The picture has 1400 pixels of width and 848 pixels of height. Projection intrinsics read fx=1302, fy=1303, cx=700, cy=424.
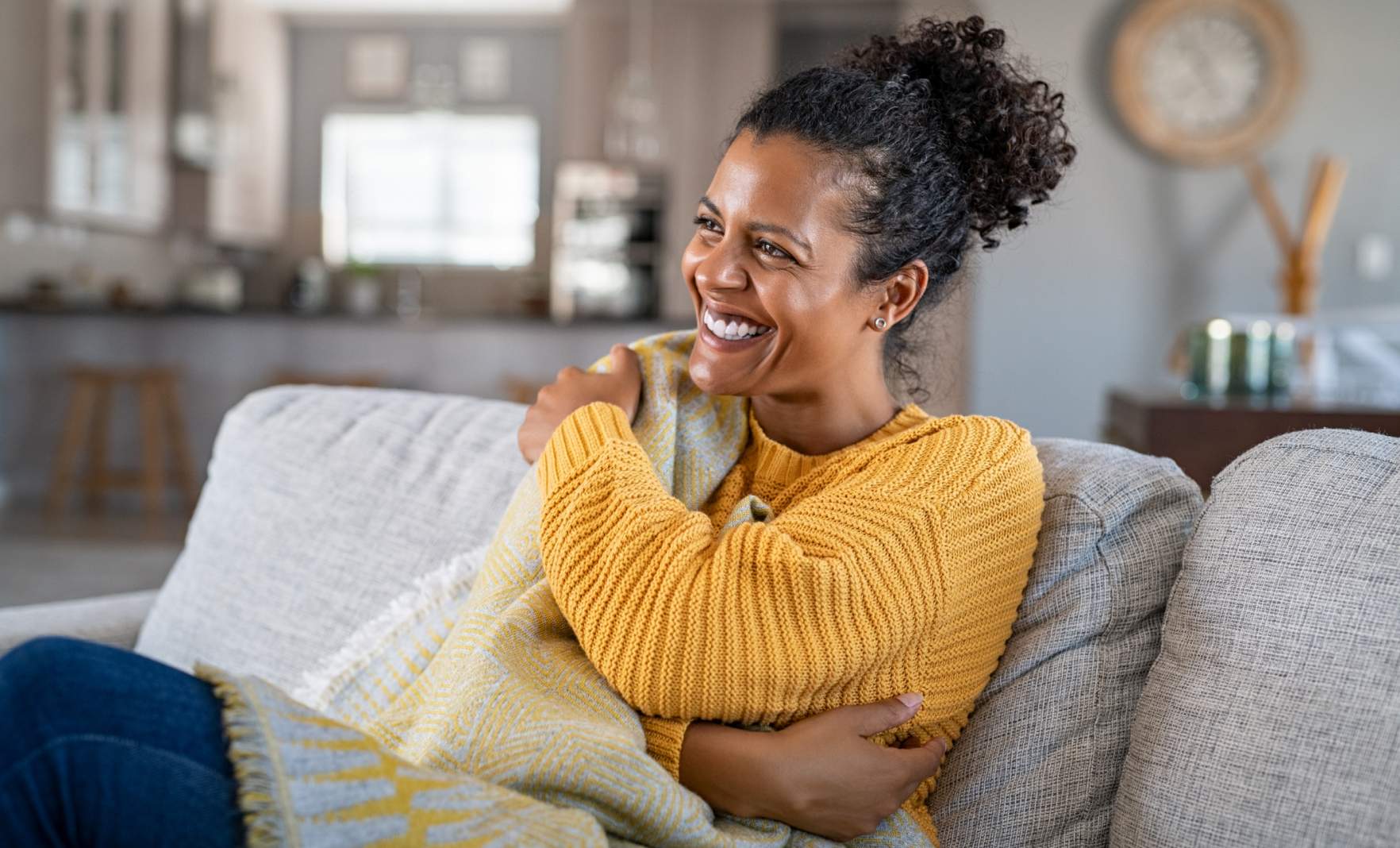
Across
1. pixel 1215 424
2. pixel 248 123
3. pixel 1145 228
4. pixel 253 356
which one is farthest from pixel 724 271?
pixel 248 123

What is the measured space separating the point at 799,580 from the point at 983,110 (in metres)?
0.55

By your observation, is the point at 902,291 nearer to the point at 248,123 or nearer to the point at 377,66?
the point at 248,123

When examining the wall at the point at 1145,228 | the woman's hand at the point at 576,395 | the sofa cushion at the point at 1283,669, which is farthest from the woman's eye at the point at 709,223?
the wall at the point at 1145,228

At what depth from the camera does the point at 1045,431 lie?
595 cm

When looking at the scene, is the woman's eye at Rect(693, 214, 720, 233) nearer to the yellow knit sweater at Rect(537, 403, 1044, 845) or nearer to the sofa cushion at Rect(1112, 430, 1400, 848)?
the yellow knit sweater at Rect(537, 403, 1044, 845)

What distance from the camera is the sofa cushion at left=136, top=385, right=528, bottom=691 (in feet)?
5.16

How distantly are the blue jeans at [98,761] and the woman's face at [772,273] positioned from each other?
1.99ft

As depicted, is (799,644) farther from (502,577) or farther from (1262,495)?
(1262,495)

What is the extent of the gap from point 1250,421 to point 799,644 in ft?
7.94

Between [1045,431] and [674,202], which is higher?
[674,202]

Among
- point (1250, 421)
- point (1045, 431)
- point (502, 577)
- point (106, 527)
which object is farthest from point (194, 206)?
point (502, 577)

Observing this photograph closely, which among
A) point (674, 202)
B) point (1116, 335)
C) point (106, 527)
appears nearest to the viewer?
point (106, 527)

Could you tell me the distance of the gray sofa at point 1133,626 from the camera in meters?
1.00

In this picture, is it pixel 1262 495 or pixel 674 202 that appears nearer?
pixel 1262 495
